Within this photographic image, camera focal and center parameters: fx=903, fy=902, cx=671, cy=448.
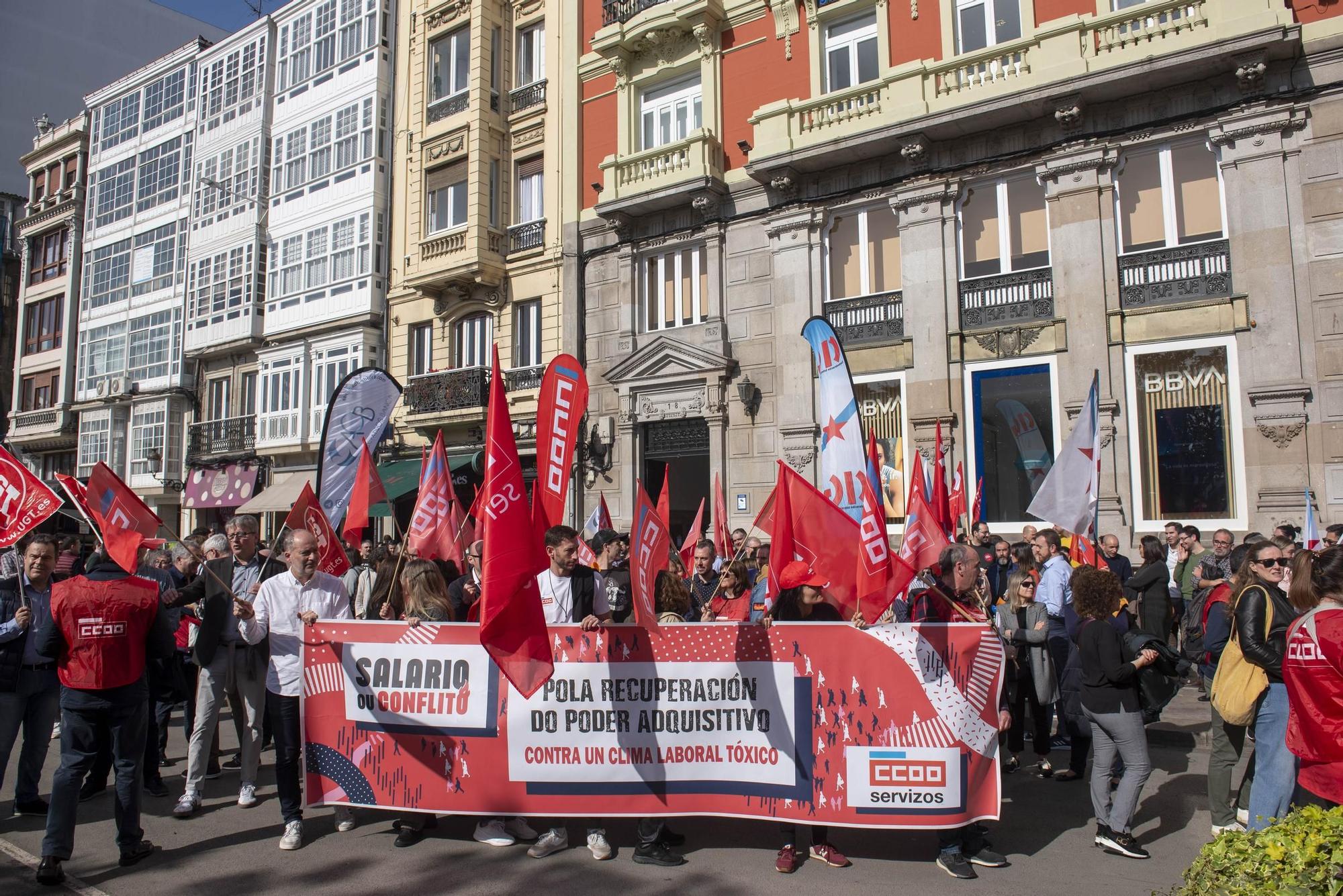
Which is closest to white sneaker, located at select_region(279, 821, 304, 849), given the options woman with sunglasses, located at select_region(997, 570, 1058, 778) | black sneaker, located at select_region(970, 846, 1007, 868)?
black sneaker, located at select_region(970, 846, 1007, 868)

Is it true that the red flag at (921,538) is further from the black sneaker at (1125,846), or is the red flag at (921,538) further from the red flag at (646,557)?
the black sneaker at (1125,846)

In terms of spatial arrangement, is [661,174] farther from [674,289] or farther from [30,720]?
[30,720]

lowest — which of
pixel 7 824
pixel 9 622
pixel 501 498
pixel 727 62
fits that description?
pixel 7 824

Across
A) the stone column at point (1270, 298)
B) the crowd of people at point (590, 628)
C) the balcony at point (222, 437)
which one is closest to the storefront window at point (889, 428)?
the stone column at point (1270, 298)

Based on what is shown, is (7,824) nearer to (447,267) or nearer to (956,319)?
(956,319)

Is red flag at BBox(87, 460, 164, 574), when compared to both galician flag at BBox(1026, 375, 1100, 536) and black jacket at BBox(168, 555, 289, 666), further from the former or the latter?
galician flag at BBox(1026, 375, 1100, 536)

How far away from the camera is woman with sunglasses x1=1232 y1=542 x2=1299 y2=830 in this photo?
16.2 feet

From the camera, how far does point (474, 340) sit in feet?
73.2

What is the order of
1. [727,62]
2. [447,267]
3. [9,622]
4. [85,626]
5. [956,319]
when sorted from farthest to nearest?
[447,267], [727,62], [956,319], [9,622], [85,626]

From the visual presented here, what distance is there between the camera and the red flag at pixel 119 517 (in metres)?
6.79

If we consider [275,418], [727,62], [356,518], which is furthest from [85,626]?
[275,418]

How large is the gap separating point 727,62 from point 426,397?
34.0 ft

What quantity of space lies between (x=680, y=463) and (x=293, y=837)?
A: 13.6 m

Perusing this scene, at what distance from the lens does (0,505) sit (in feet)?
22.8
